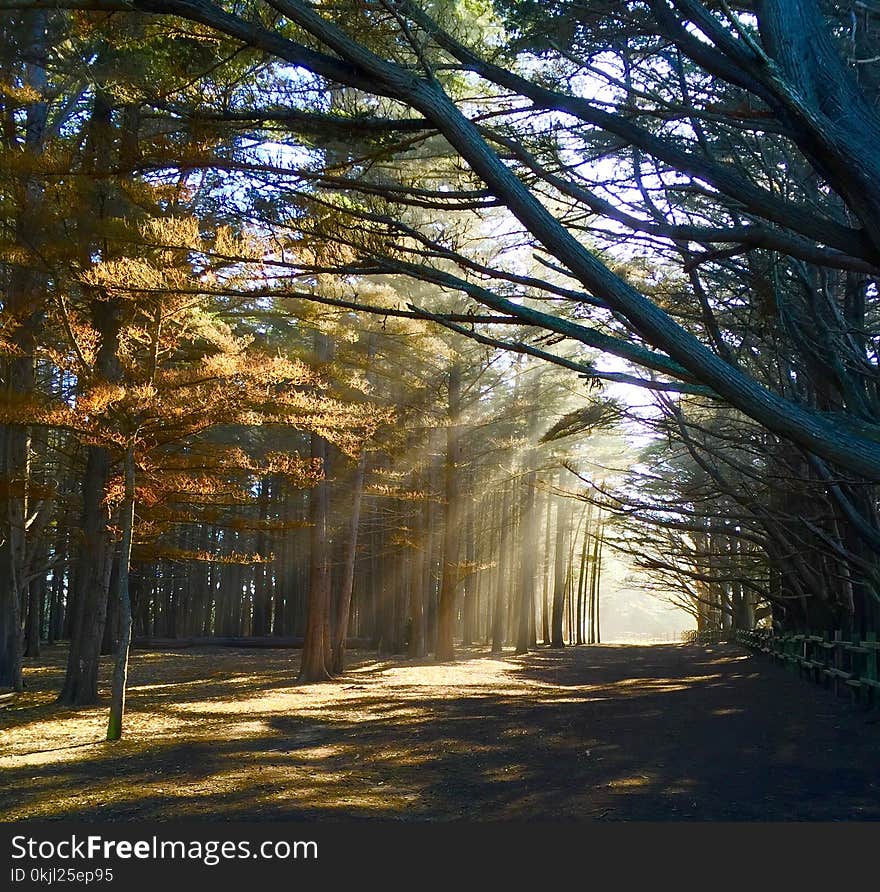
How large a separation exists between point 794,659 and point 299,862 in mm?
15719

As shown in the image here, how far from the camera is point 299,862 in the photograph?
4.91 m

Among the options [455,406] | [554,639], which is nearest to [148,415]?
[455,406]

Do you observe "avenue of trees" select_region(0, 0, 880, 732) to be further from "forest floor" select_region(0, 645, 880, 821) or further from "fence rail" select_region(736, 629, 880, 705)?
"forest floor" select_region(0, 645, 880, 821)

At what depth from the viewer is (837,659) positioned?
14.0 meters

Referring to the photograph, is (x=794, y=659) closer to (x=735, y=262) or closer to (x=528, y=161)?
(x=735, y=262)

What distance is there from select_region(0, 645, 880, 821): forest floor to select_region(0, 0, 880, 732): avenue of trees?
1575mm

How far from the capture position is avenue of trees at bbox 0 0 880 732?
4141mm

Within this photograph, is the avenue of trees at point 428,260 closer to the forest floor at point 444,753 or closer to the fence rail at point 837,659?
the fence rail at point 837,659

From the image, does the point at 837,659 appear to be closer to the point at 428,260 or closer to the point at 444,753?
the point at 444,753

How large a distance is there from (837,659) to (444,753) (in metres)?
7.97

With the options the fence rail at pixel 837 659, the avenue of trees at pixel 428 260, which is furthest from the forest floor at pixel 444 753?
the avenue of trees at pixel 428 260

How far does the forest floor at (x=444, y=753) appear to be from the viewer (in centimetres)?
666

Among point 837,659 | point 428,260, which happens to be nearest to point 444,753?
point 428,260

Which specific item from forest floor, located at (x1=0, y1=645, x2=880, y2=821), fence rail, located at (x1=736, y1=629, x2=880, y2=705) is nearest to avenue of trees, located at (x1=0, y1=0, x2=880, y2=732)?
fence rail, located at (x1=736, y1=629, x2=880, y2=705)
